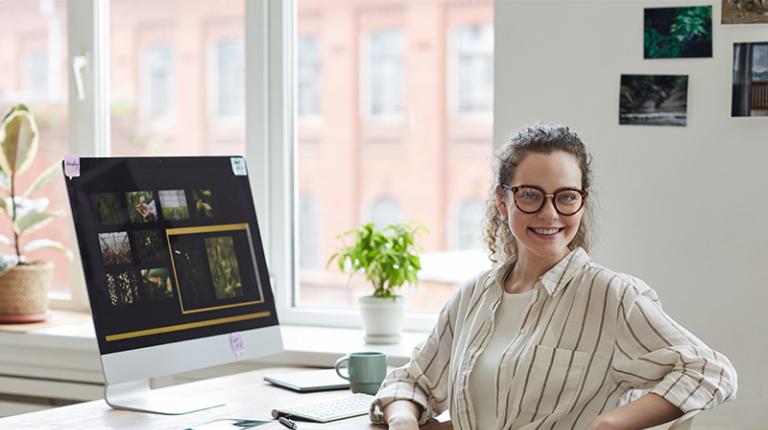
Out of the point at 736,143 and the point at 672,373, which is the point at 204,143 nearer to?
the point at 736,143

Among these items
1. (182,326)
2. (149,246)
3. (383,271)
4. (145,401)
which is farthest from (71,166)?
(383,271)

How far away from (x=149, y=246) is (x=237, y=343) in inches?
11.8

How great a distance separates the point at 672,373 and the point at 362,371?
779 millimetres

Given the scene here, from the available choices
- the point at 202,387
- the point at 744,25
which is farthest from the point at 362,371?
the point at 744,25

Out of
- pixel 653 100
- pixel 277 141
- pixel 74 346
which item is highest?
pixel 653 100

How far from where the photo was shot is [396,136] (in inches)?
124

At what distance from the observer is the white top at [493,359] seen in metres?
1.92

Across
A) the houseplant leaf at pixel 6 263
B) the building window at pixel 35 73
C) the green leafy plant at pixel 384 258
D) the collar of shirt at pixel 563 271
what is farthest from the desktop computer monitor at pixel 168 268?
the building window at pixel 35 73

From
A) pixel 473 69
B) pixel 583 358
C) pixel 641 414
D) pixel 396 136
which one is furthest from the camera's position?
pixel 396 136

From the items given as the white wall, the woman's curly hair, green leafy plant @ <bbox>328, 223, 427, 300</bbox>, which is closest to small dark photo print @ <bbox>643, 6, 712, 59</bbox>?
the white wall

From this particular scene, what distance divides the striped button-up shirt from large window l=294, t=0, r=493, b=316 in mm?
1041

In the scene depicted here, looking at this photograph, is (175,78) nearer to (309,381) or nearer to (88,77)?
(88,77)

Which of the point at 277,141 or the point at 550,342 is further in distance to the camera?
the point at 277,141

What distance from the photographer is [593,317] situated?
1863 millimetres
